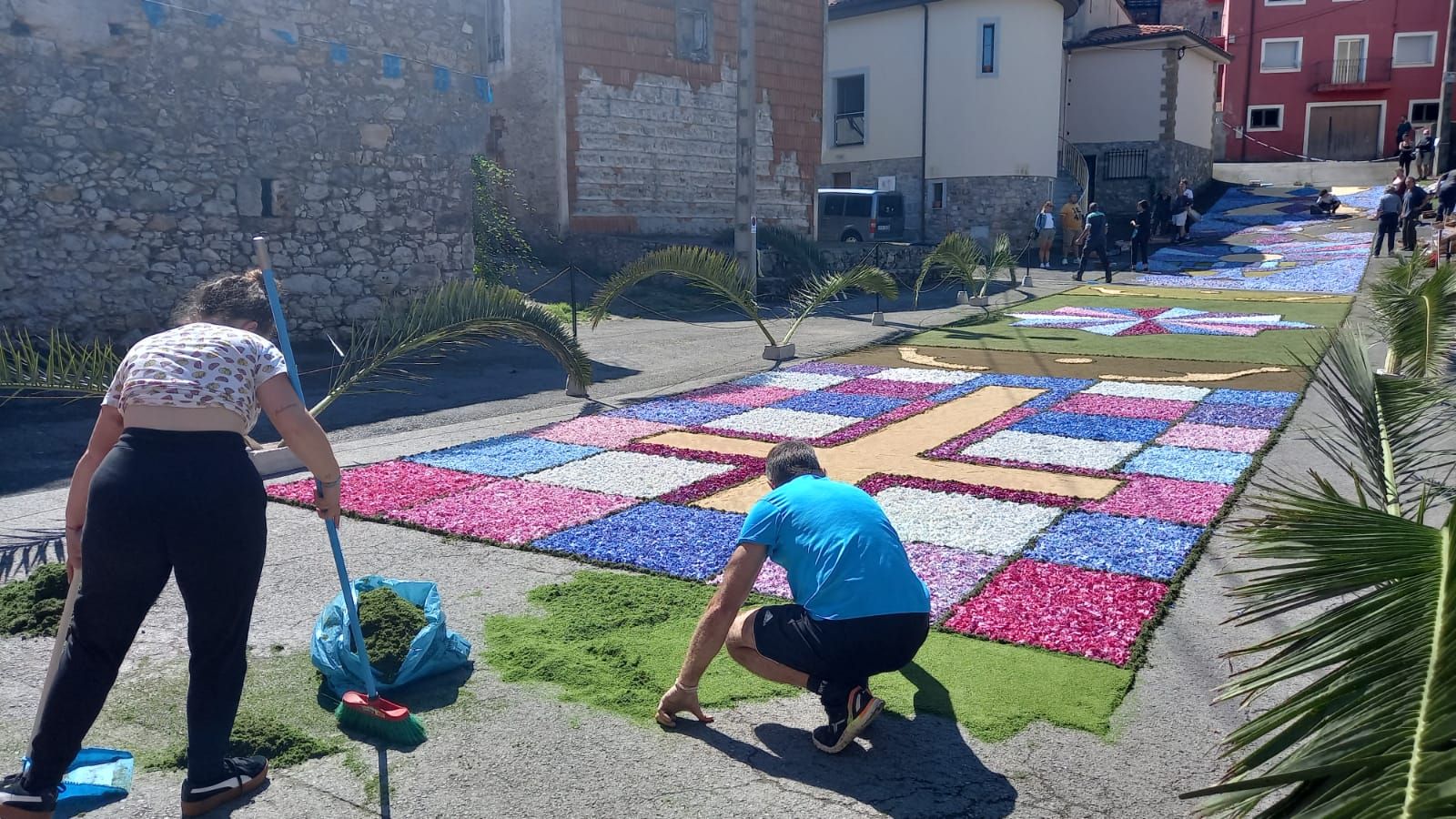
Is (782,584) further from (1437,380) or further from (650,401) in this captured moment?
(650,401)

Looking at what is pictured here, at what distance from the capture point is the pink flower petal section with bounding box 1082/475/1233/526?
707 cm

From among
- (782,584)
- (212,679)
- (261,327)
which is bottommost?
(782,584)

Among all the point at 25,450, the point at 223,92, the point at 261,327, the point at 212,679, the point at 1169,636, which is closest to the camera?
the point at 212,679

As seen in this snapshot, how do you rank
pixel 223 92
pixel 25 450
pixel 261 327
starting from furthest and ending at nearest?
1. pixel 223 92
2. pixel 25 450
3. pixel 261 327

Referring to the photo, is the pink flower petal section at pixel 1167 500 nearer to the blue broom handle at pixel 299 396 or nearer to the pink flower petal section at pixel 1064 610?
the pink flower petal section at pixel 1064 610

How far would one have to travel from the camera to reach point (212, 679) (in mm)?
3525

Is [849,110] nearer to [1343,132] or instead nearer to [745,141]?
[745,141]

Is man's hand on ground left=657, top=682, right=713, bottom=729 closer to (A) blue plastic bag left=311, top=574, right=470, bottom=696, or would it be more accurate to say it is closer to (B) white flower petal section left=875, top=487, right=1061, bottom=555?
(A) blue plastic bag left=311, top=574, right=470, bottom=696

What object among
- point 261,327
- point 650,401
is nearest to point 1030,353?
point 650,401

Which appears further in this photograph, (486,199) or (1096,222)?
(1096,222)

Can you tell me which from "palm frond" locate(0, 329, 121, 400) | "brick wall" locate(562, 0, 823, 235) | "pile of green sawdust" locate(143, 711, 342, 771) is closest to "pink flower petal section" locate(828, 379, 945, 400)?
"palm frond" locate(0, 329, 121, 400)

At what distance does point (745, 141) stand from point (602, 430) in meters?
9.72

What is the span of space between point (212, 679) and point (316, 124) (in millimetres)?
10996

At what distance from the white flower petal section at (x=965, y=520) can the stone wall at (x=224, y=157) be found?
856cm
